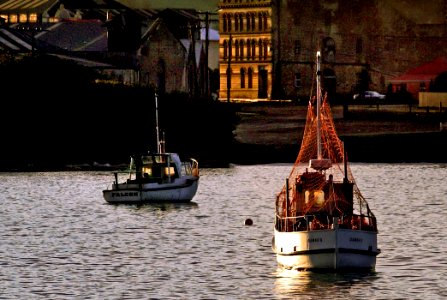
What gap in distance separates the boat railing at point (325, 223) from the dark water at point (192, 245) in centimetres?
173

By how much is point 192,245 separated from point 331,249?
615 inches

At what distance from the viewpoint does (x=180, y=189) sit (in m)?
90.2

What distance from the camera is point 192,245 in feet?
236

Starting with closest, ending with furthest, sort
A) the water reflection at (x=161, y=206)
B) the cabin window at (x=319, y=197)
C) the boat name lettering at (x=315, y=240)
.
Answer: the boat name lettering at (x=315, y=240) < the cabin window at (x=319, y=197) < the water reflection at (x=161, y=206)

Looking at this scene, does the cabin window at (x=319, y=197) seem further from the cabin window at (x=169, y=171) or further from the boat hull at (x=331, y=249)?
the cabin window at (x=169, y=171)

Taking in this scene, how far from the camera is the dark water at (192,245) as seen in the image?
187ft

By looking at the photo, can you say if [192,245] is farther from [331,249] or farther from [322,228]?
[331,249]

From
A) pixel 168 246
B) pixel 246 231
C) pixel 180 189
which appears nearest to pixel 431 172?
pixel 180 189

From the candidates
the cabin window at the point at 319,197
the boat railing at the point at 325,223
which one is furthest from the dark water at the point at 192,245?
the cabin window at the point at 319,197

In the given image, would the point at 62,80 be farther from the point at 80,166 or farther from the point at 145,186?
the point at 145,186

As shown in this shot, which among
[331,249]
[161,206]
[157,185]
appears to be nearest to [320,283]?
[331,249]

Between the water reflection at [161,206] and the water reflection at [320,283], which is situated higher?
the water reflection at [161,206]

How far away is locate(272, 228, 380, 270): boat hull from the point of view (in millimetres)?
56906

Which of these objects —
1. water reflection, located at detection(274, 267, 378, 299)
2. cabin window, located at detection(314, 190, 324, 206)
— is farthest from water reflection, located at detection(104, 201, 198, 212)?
water reflection, located at detection(274, 267, 378, 299)
